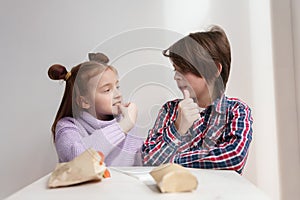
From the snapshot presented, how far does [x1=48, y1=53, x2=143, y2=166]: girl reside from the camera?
1180 mm

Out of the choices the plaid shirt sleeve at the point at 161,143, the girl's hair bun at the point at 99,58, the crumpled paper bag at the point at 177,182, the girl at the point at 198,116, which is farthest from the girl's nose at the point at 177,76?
the crumpled paper bag at the point at 177,182

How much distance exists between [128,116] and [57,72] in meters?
0.35

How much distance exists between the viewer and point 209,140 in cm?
111

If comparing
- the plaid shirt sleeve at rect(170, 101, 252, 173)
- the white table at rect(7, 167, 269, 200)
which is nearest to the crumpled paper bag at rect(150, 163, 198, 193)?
the white table at rect(7, 167, 269, 200)

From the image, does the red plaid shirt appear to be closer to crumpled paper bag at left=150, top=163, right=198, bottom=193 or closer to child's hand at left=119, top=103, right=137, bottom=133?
child's hand at left=119, top=103, right=137, bottom=133

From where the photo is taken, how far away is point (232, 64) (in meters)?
1.40

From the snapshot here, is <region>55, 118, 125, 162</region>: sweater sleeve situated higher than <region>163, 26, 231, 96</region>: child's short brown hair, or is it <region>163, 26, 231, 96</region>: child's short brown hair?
<region>163, 26, 231, 96</region>: child's short brown hair

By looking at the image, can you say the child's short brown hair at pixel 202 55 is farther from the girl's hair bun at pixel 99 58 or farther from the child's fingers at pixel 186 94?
the girl's hair bun at pixel 99 58

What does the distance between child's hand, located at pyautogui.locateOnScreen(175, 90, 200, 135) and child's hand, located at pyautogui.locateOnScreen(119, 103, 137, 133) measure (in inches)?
5.1

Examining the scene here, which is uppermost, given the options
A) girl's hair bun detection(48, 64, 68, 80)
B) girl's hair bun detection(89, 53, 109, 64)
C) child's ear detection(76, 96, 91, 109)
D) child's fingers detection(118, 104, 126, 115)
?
girl's hair bun detection(89, 53, 109, 64)
